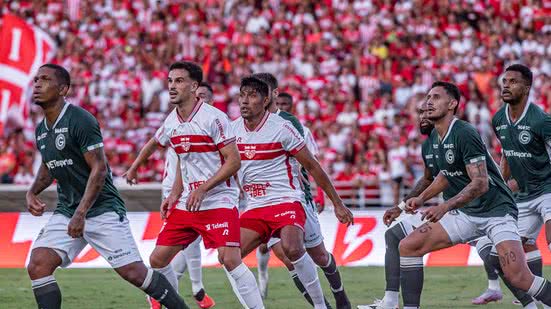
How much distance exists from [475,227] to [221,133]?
2443 millimetres

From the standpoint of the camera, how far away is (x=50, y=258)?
9375mm

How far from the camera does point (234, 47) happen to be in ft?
87.9

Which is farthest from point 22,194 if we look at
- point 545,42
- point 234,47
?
Answer: point 545,42

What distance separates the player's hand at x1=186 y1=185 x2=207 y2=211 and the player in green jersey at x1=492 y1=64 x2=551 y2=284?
3258 mm

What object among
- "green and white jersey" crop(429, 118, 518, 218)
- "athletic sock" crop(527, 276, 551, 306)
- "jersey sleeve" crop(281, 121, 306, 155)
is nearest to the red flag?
"jersey sleeve" crop(281, 121, 306, 155)

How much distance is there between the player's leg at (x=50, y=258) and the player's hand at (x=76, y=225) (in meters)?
0.20

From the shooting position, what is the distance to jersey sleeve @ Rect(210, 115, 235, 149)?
32.6 feet

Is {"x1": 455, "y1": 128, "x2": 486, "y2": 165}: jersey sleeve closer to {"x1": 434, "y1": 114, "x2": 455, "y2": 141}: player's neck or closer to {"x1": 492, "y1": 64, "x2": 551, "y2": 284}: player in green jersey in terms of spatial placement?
{"x1": 434, "y1": 114, "x2": 455, "y2": 141}: player's neck

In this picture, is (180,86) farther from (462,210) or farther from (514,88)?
(514,88)

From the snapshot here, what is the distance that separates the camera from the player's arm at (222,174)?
959 cm

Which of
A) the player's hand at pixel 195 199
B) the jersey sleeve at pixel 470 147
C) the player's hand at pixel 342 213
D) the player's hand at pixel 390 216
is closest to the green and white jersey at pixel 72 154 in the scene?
the player's hand at pixel 195 199

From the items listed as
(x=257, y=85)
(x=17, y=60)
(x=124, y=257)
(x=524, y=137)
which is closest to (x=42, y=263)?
(x=124, y=257)

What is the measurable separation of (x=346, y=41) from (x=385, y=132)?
4192 millimetres

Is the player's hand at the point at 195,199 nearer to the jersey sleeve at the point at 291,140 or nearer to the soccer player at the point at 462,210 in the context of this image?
the jersey sleeve at the point at 291,140
